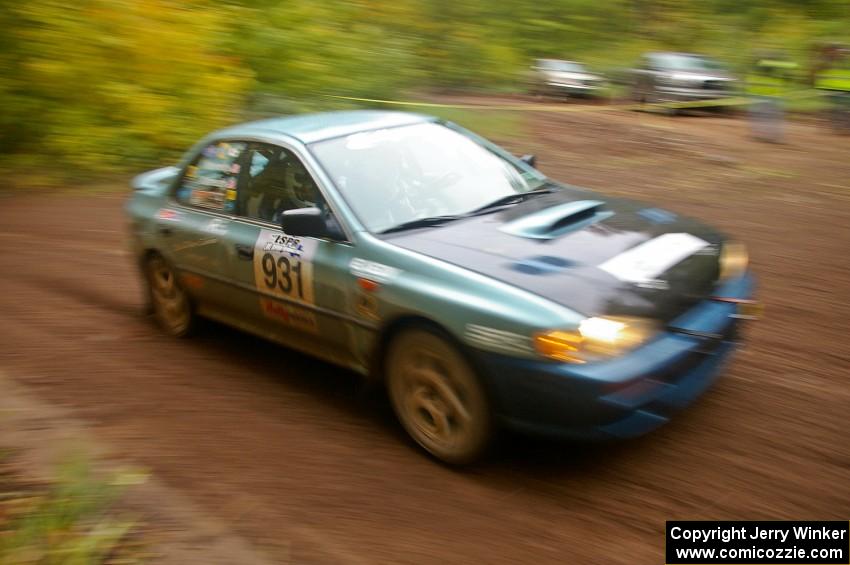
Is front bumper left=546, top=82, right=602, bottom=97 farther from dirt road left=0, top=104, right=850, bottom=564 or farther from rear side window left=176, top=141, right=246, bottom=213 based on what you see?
rear side window left=176, top=141, right=246, bottom=213

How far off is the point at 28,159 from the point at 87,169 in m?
1.14

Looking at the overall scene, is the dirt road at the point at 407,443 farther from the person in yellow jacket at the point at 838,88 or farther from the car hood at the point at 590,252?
the person in yellow jacket at the point at 838,88

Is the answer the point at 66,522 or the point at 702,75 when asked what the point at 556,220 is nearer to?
the point at 66,522

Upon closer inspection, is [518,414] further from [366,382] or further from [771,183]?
[771,183]

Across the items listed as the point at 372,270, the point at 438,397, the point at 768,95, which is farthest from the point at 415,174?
the point at 768,95

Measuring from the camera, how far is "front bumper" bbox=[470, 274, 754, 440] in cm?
340

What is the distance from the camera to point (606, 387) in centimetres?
337

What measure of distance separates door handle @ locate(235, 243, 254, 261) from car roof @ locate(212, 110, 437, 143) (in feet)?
2.37

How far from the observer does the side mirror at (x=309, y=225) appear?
4285 millimetres

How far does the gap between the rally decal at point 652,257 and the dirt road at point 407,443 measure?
0.83 meters

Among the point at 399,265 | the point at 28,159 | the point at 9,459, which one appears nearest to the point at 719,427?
the point at 399,265

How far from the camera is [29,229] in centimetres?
1005

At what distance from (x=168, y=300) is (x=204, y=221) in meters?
1.05

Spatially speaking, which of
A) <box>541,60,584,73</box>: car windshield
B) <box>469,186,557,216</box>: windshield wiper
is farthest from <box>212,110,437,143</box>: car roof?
<box>541,60,584,73</box>: car windshield
